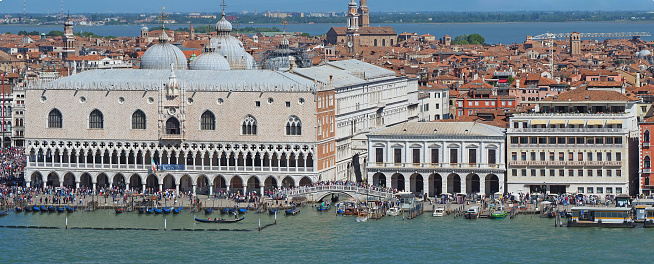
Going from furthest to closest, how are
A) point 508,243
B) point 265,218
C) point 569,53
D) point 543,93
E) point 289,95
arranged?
point 569,53
point 543,93
point 289,95
point 265,218
point 508,243

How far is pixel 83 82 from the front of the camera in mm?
68375

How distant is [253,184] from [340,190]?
4306mm

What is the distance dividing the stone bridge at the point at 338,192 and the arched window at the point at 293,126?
2382mm

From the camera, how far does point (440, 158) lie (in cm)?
6425

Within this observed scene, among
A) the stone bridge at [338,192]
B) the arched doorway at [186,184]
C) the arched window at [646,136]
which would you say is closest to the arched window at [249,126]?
the stone bridge at [338,192]

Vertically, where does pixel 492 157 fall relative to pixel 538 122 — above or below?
below

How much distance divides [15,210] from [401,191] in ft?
51.6

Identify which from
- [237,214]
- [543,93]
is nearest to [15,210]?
[237,214]

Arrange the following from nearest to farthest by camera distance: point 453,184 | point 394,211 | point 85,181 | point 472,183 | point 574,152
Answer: point 394,211 → point 574,152 → point 472,183 → point 453,184 → point 85,181

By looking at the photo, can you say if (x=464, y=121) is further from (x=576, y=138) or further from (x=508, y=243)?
(x=508, y=243)

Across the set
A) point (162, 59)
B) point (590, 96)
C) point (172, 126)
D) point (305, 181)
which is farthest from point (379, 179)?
point (162, 59)

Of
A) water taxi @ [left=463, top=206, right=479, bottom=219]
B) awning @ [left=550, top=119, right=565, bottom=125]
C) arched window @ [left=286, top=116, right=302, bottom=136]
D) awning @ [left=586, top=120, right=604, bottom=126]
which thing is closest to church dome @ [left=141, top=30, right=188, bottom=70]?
arched window @ [left=286, top=116, right=302, bottom=136]

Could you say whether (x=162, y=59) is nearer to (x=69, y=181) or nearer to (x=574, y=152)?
(x=69, y=181)

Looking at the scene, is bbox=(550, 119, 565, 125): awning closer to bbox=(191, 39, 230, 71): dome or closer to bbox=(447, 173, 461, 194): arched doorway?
bbox=(447, 173, 461, 194): arched doorway
